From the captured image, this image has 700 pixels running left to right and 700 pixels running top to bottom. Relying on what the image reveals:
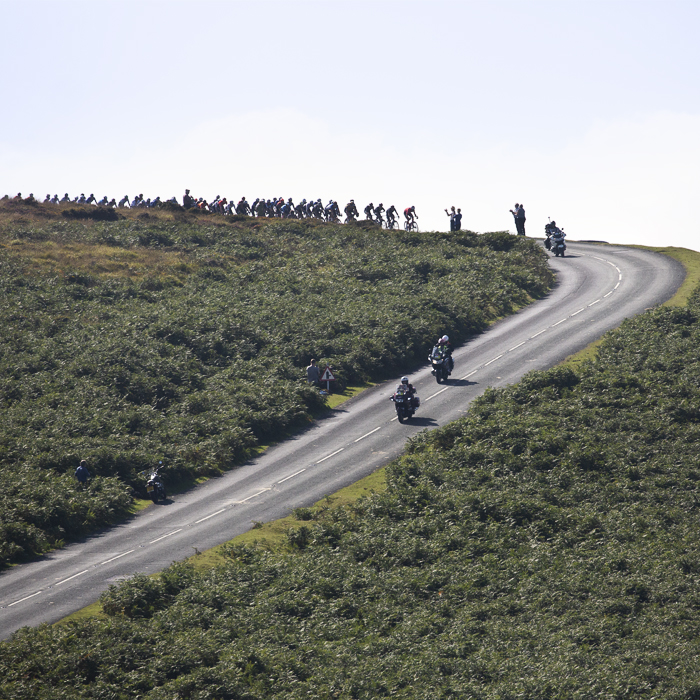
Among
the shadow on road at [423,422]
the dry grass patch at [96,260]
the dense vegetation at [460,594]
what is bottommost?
the dense vegetation at [460,594]

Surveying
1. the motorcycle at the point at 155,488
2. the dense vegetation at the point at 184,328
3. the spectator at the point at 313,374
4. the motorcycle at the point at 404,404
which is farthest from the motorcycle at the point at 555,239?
the motorcycle at the point at 155,488

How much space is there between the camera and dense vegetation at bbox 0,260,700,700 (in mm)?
17359

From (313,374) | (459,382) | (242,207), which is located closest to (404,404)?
(459,382)

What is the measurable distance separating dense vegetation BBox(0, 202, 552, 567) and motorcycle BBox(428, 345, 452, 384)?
3848 millimetres

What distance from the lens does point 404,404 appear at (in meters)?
35.3

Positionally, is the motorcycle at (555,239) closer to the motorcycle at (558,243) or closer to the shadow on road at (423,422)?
the motorcycle at (558,243)

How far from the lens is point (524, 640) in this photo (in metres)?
18.8

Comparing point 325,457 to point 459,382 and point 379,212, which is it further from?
point 379,212

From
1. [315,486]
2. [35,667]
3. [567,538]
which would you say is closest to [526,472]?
[567,538]

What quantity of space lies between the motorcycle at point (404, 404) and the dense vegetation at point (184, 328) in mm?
4734

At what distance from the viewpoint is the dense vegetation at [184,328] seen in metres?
31.3

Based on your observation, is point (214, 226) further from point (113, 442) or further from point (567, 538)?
point (567, 538)

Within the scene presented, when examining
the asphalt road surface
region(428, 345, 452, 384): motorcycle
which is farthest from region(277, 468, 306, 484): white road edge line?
region(428, 345, 452, 384): motorcycle

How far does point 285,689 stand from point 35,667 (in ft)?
17.1
